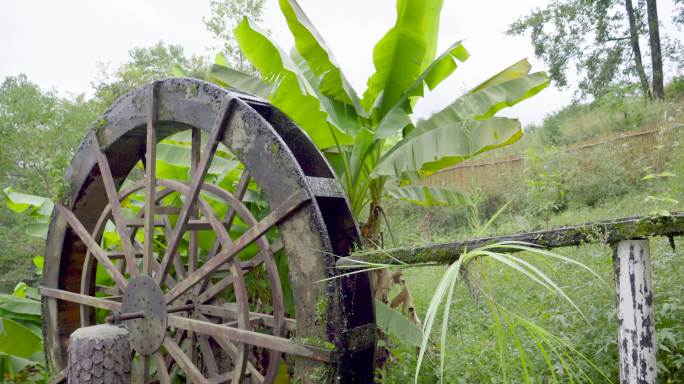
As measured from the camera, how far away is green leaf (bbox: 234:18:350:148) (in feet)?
14.0

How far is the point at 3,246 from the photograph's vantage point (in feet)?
47.2

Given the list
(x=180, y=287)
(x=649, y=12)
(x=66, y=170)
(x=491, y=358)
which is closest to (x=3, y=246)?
(x=66, y=170)

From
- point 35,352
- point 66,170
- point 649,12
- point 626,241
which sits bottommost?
point 35,352

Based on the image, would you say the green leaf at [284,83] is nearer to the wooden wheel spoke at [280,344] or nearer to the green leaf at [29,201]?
the wooden wheel spoke at [280,344]

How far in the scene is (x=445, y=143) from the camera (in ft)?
14.1

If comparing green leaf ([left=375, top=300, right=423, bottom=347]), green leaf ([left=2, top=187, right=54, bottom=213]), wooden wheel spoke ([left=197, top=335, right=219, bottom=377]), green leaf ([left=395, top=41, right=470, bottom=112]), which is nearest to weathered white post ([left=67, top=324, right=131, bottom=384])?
wooden wheel spoke ([left=197, top=335, right=219, bottom=377])

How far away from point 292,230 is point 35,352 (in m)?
3.77

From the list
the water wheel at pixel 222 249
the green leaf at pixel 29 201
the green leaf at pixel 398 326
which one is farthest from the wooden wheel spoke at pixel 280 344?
the green leaf at pixel 29 201

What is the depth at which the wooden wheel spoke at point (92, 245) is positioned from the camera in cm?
399

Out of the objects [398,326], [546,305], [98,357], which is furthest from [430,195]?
[98,357]

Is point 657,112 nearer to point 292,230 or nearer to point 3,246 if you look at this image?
point 292,230

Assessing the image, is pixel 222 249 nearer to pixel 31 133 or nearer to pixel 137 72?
pixel 31 133

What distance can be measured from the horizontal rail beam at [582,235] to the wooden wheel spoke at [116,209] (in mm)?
2219

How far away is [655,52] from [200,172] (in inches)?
590
